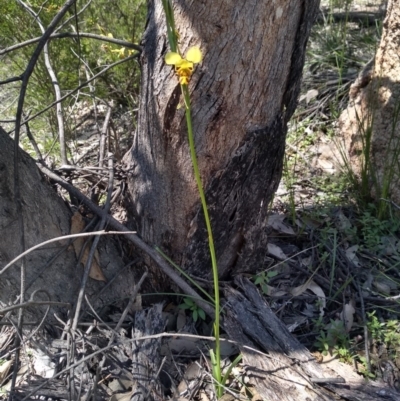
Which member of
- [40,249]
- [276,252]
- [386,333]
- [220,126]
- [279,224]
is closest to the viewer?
[220,126]

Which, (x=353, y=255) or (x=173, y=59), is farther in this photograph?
(x=353, y=255)

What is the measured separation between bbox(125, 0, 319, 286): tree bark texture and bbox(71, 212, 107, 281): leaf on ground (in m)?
0.22

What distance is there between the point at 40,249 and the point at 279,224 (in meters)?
1.15

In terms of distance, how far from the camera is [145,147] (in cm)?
194

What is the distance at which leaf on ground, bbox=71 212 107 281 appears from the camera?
6.63ft

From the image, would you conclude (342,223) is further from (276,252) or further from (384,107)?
(384,107)

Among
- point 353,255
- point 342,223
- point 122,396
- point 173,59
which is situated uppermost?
point 173,59

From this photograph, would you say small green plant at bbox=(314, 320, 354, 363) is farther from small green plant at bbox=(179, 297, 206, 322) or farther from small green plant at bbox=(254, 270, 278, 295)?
small green plant at bbox=(179, 297, 206, 322)

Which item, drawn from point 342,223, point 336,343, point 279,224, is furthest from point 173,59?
point 342,223

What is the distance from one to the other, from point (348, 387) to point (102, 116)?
9.71 ft

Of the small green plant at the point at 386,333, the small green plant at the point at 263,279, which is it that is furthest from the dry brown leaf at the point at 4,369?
the small green plant at the point at 386,333

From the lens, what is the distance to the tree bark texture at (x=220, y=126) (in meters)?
1.65

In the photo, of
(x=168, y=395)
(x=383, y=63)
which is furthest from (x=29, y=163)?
(x=383, y=63)

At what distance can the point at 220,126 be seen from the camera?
5.83ft
